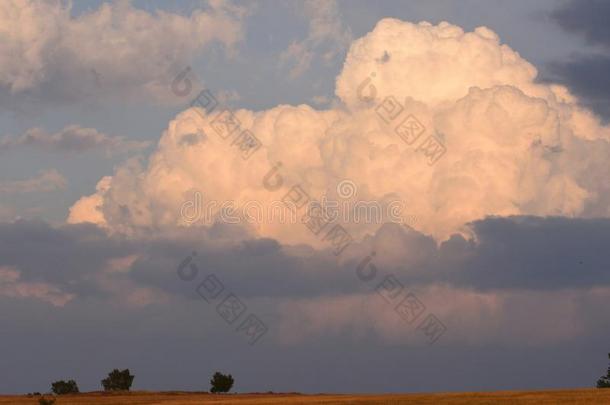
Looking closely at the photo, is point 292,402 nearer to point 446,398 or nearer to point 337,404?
point 337,404

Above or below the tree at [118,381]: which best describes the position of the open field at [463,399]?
below

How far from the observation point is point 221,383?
565 feet

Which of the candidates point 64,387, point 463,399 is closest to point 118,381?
point 64,387

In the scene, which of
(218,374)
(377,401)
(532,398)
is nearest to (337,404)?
(377,401)

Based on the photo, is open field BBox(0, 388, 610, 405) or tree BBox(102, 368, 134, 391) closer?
open field BBox(0, 388, 610, 405)

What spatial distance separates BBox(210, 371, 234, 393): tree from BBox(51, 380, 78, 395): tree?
23.4m

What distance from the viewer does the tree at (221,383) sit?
171000mm

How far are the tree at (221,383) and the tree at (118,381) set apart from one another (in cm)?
1550

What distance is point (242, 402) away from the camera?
123m

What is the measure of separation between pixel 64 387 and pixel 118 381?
913 cm

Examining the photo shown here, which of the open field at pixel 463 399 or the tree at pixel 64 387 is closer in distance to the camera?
the open field at pixel 463 399

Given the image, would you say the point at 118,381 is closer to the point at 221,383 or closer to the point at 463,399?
the point at 221,383

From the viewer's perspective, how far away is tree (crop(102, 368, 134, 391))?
175 m

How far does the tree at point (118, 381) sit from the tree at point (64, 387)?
16.6 ft
